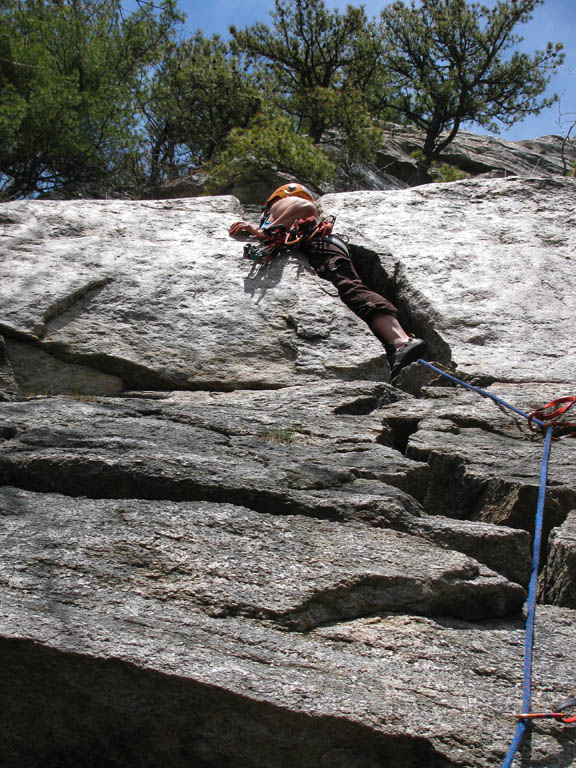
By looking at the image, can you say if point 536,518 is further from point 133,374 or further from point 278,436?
point 133,374

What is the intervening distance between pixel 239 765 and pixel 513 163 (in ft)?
55.9

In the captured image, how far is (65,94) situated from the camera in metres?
10.3

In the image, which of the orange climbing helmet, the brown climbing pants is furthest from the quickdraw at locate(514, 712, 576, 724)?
the orange climbing helmet

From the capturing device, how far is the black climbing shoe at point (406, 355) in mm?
5016

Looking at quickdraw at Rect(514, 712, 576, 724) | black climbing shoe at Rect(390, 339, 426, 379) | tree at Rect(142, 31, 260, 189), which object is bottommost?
quickdraw at Rect(514, 712, 576, 724)

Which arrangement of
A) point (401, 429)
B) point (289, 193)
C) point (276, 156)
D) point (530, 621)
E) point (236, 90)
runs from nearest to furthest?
point (530, 621) < point (401, 429) < point (289, 193) < point (276, 156) < point (236, 90)

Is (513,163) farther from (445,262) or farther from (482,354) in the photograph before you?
(482,354)

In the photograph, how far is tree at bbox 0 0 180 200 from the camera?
10.3 m

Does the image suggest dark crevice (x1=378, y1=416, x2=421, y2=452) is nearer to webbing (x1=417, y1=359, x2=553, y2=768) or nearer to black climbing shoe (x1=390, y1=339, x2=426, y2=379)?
webbing (x1=417, y1=359, x2=553, y2=768)

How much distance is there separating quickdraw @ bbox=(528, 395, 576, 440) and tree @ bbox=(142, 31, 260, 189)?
10.6 metres

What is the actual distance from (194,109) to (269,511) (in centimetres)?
1223

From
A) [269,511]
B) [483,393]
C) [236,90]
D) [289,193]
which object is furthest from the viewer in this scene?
[236,90]

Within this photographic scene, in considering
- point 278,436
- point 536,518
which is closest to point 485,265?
point 278,436

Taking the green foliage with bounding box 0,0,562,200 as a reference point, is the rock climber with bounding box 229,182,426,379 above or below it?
below
